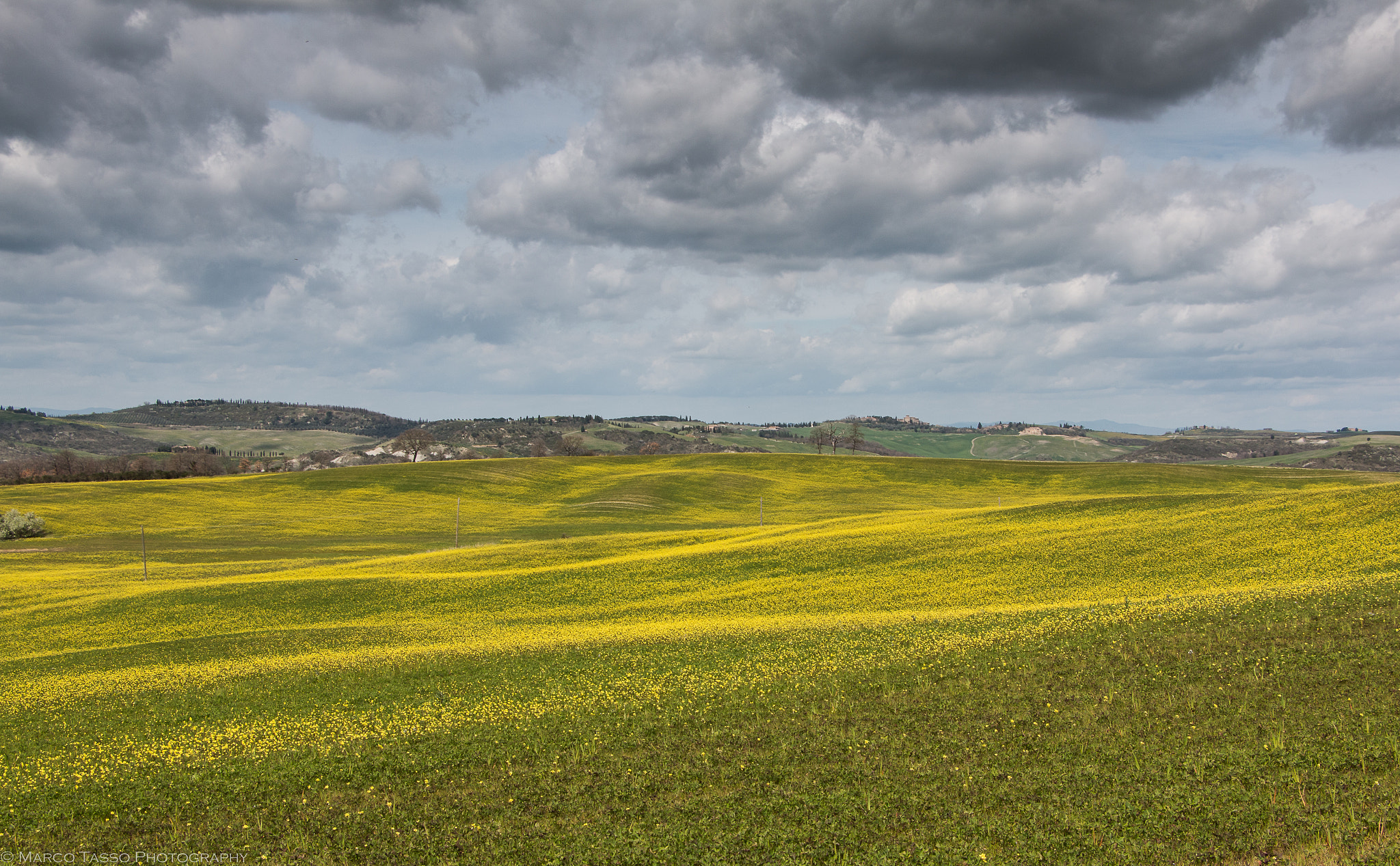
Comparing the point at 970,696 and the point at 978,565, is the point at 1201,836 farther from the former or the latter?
the point at 978,565

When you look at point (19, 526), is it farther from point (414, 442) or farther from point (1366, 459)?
point (1366, 459)

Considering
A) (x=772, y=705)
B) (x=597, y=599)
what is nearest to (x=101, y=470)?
(x=597, y=599)

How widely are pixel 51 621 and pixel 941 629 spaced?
4163 cm

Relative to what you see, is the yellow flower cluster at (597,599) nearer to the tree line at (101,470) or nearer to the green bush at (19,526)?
the green bush at (19,526)

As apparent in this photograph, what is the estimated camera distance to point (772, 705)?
58.2 feet

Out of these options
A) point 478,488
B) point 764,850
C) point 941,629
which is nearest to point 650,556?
point 941,629

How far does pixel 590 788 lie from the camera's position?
14.5 m

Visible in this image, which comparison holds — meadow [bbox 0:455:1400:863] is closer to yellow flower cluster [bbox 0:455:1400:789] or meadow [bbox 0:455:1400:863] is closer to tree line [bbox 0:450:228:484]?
yellow flower cluster [bbox 0:455:1400:789]

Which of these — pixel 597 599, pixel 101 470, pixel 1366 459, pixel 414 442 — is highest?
pixel 1366 459

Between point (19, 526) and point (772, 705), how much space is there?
296 ft

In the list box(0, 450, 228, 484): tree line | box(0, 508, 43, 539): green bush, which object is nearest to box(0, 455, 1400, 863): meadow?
box(0, 508, 43, 539): green bush

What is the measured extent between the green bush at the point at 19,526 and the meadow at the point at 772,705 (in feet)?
148

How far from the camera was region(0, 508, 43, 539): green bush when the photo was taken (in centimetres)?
7488

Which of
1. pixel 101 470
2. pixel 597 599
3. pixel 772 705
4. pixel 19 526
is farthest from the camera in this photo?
pixel 101 470
